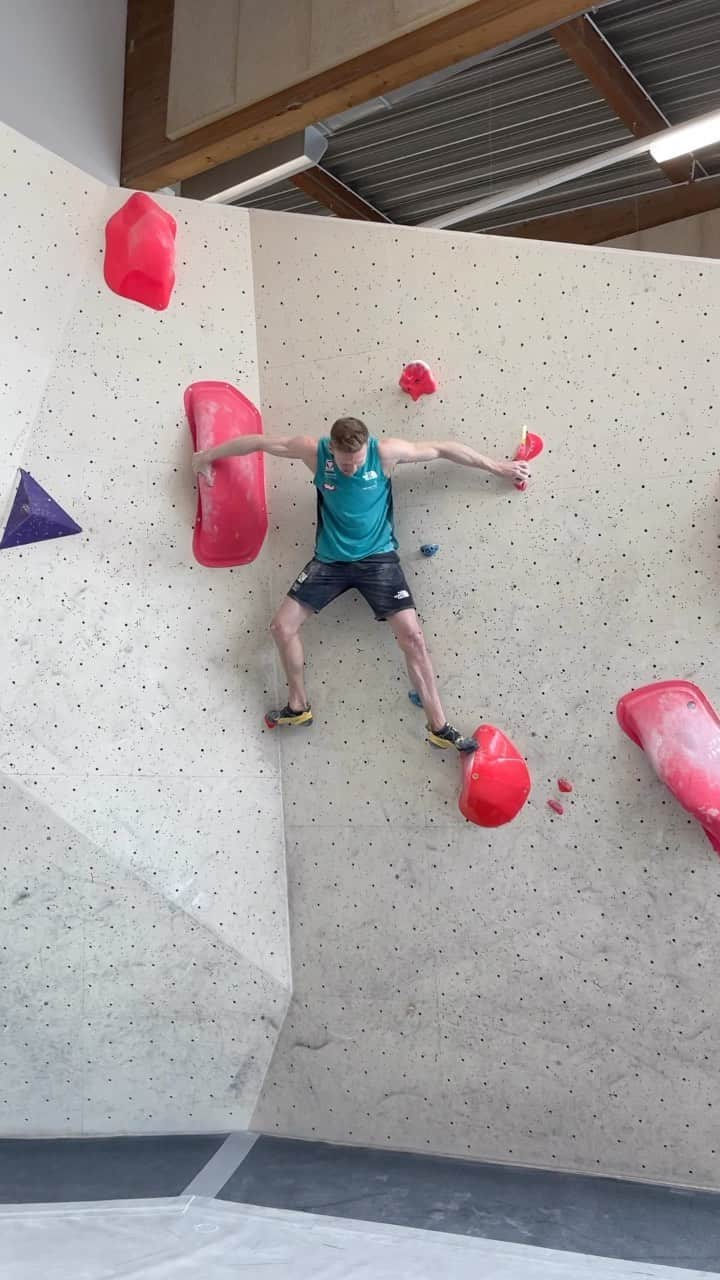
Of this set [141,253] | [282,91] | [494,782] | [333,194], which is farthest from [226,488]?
[333,194]

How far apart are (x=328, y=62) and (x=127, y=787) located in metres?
2.90

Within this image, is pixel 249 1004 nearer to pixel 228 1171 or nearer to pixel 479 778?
pixel 228 1171

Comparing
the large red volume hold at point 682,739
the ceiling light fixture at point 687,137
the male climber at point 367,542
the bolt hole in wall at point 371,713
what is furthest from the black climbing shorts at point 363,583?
the ceiling light fixture at point 687,137

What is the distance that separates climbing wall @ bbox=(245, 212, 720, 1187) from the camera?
10.7 ft

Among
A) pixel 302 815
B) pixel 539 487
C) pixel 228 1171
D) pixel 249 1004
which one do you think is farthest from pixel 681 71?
pixel 228 1171

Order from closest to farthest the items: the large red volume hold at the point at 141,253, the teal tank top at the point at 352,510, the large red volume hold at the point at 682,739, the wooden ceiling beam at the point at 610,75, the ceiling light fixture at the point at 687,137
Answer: the large red volume hold at the point at 682,739 < the teal tank top at the point at 352,510 < the large red volume hold at the point at 141,253 < the wooden ceiling beam at the point at 610,75 < the ceiling light fixture at the point at 687,137

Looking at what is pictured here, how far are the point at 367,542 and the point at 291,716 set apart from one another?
0.70 m

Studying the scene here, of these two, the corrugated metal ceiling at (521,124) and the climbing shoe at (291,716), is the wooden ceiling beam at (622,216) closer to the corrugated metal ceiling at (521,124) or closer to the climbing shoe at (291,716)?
the corrugated metal ceiling at (521,124)

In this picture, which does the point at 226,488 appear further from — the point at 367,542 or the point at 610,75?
the point at 610,75

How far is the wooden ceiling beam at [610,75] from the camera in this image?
13.4ft

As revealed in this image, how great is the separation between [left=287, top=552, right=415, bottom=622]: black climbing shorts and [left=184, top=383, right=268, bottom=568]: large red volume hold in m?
0.37

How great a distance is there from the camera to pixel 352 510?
345 cm

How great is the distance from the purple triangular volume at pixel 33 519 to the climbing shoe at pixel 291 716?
974 mm

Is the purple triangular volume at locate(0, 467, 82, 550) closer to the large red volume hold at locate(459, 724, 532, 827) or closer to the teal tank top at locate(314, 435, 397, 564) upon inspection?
the teal tank top at locate(314, 435, 397, 564)
